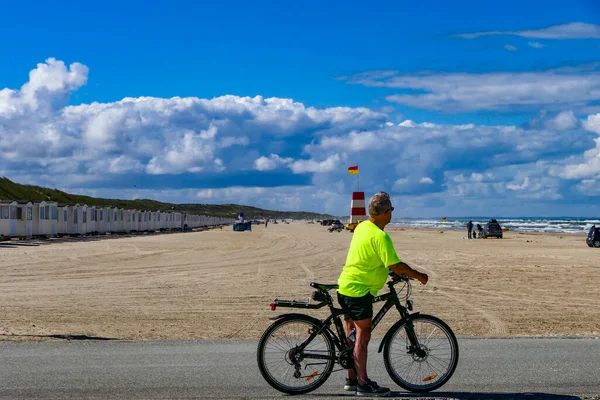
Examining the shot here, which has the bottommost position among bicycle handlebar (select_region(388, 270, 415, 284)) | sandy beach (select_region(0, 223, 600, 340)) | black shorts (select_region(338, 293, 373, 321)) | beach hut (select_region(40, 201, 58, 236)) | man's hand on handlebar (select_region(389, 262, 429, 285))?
sandy beach (select_region(0, 223, 600, 340))

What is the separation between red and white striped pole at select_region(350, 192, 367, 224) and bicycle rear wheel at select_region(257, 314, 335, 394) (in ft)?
31.3

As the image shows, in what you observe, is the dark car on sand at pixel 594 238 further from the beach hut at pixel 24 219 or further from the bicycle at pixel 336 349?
the bicycle at pixel 336 349

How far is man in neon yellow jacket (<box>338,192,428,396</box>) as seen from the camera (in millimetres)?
7008

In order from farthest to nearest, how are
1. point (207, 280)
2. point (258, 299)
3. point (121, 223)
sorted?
1. point (121, 223)
2. point (207, 280)
3. point (258, 299)

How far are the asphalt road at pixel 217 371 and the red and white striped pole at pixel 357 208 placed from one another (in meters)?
6.74

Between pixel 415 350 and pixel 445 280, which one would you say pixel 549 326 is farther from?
pixel 445 280

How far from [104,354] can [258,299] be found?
729 centimetres

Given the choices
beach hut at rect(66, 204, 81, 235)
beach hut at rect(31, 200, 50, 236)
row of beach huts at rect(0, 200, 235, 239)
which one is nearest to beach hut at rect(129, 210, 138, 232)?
row of beach huts at rect(0, 200, 235, 239)

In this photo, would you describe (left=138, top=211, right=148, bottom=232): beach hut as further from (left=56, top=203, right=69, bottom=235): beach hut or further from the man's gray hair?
the man's gray hair

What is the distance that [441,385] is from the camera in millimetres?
7469

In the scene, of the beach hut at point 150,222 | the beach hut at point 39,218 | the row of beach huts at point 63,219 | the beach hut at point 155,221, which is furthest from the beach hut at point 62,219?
the beach hut at point 155,221

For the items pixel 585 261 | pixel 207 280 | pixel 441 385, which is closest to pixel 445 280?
pixel 207 280

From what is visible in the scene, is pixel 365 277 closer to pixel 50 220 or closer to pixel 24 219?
pixel 24 219

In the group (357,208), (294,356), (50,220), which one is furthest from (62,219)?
(294,356)
